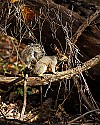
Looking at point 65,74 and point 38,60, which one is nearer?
point 65,74

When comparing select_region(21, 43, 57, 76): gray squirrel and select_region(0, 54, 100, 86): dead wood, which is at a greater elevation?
select_region(21, 43, 57, 76): gray squirrel

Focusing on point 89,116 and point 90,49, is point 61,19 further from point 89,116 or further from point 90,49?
point 89,116

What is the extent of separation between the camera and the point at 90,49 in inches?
165

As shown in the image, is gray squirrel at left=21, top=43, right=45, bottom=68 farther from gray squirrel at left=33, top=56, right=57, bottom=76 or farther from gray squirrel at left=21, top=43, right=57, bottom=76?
gray squirrel at left=33, top=56, right=57, bottom=76

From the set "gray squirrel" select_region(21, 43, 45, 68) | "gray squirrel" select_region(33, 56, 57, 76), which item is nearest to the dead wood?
"gray squirrel" select_region(33, 56, 57, 76)

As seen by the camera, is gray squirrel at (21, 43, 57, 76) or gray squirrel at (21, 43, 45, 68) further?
gray squirrel at (21, 43, 45, 68)

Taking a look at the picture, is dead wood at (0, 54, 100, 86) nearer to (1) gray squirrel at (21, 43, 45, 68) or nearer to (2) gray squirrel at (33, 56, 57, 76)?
(2) gray squirrel at (33, 56, 57, 76)

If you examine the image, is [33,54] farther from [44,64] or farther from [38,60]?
[44,64]

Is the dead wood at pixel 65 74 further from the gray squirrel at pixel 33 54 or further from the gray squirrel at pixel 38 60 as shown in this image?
the gray squirrel at pixel 33 54

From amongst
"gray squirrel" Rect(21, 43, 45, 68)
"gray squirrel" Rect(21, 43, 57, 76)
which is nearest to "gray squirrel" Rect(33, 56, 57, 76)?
"gray squirrel" Rect(21, 43, 57, 76)

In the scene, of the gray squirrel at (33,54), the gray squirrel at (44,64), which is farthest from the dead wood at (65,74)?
the gray squirrel at (33,54)

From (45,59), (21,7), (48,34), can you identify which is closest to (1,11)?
(21,7)

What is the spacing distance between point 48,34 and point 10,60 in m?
1.88

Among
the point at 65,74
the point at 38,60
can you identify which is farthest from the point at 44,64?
the point at 65,74
